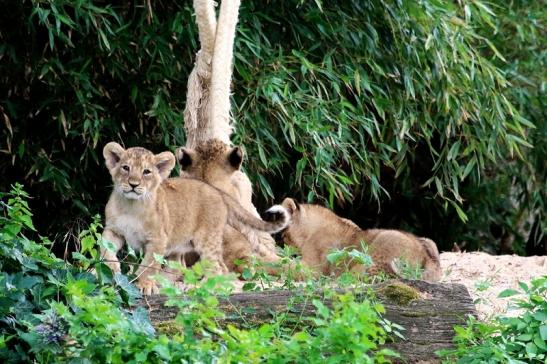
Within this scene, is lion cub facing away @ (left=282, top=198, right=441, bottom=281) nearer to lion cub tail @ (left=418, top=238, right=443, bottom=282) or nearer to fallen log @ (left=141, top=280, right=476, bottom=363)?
lion cub tail @ (left=418, top=238, right=443, bottom=282)

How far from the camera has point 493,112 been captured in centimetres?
1105

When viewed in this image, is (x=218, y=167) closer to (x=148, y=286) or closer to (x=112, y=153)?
(x=112, y=153)

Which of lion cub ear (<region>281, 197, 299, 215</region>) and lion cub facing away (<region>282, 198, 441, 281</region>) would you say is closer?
lion cub facing away (<region>282, 198, 441, 281</region>)

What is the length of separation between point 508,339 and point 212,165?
10.1 feet

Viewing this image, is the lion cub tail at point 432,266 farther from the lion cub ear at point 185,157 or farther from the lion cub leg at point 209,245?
the lion cub ear at point 185,157

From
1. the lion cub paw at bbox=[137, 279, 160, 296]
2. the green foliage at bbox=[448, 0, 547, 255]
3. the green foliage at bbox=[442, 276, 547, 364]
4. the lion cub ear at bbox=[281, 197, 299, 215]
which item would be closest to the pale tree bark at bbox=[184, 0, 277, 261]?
the lion cub ear at bbox=[281, 197, 299, 215]

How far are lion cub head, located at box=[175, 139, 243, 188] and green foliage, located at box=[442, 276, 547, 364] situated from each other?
2788 millimetres

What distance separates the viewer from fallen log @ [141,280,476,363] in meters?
6.13

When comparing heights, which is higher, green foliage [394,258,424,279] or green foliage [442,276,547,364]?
green foliage [442,276,547,364]

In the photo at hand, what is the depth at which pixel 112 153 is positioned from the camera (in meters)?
7.68

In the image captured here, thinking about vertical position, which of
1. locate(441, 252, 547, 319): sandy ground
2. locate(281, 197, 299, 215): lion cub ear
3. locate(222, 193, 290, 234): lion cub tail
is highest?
locate(222, 193, 290, 234): lion cub tail

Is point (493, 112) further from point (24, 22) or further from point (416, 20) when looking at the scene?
point (24, 22)

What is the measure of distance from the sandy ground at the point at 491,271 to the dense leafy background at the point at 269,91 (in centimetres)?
127

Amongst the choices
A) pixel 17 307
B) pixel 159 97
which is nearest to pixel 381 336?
pixel 17 307
